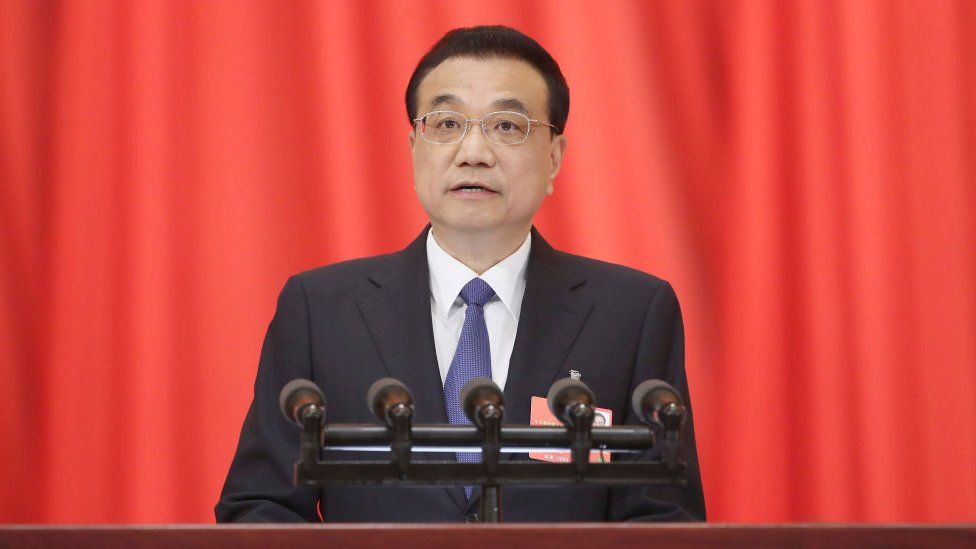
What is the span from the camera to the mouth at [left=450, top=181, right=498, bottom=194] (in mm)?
1861

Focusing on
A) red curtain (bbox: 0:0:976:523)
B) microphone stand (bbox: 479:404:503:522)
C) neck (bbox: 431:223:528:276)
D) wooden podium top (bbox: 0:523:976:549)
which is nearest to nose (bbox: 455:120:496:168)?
neck (bbox: 431:223:528:276)

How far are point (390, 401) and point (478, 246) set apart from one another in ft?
2.74

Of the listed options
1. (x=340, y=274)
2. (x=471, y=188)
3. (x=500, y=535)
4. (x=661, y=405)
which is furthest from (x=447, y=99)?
(x=500, y=535)

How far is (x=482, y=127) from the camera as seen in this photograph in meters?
1.87

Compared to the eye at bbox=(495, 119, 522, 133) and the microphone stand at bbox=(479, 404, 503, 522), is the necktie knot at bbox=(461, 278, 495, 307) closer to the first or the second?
the eye at bbox=(495, 119, 522, 133)

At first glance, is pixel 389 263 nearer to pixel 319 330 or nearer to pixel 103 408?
pixel 319 330

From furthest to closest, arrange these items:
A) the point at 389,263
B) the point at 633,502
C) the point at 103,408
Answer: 1. the point at 103,408
2. the point at 389,263
3. the point at 633,502

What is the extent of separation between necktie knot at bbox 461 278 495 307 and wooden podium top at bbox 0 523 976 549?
0.93 m

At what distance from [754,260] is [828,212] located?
21 cm

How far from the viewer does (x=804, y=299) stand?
2.57 meters

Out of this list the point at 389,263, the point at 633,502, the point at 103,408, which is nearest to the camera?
the point at 633,502

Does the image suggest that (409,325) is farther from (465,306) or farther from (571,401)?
(571,401)

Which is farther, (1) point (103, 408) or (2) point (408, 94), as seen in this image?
(1) point (103, 408)

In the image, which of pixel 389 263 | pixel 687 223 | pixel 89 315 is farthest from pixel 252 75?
pixel 687 223
